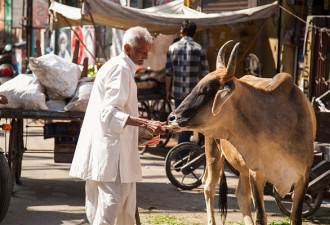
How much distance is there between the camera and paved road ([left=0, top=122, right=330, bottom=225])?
6.77 meters

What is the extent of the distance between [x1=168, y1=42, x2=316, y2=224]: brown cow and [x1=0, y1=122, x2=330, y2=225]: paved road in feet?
5.28

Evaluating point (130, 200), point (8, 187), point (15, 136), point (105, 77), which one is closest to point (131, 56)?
point (105, 77)

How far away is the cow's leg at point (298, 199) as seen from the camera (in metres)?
5.52

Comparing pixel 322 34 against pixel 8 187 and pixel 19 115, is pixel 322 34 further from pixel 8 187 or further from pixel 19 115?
pixel 8 187

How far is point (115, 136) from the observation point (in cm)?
475

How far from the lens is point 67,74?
740 centimetres

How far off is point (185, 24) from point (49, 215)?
4.45m

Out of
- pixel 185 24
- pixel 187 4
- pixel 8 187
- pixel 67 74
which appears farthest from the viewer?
pixel 187 4

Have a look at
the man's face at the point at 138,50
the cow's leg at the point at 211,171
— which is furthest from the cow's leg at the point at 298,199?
the man's face at the point at 138,50

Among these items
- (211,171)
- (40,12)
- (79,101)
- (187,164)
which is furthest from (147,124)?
(40,12)

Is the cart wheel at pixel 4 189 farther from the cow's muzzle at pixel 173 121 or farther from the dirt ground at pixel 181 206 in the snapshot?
the cow's muzzle at pixel 173 121

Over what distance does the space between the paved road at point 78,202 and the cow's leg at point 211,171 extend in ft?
1.36

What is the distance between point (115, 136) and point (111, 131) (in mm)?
58

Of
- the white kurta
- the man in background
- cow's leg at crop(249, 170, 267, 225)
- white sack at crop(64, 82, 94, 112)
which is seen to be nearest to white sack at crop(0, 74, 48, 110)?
white sack at crop(64, 82, 94, 112)
